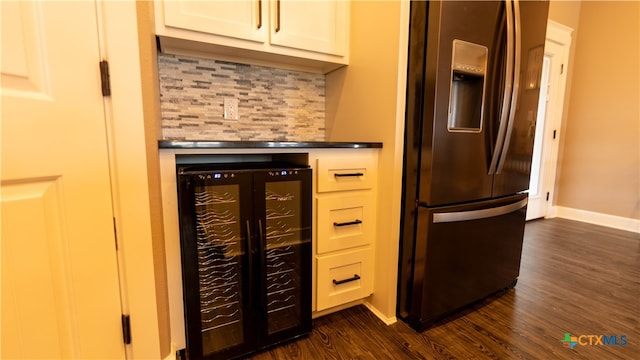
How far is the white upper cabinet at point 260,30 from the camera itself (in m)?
1.28

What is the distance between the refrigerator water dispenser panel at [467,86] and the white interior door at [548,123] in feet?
7.98

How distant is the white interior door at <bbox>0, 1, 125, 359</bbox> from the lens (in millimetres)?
761

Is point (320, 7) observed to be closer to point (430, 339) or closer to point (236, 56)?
point (236, 56)

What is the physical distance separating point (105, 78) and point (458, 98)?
55.7 inches

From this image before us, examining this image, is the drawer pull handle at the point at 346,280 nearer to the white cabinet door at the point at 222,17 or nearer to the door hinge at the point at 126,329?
the door hinge at the point at 126,329

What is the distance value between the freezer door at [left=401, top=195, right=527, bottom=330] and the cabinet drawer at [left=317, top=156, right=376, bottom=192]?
0.31 m

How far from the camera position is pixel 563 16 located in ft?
10.2

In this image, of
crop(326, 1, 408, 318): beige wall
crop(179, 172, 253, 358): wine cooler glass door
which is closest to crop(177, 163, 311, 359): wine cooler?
crop(179, 172, 253, 358): wine cooler glass door

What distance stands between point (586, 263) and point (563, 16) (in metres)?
2.72

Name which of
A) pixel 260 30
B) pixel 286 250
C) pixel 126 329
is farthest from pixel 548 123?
pixel 126 329

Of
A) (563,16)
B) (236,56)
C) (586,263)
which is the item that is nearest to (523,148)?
(586,263)

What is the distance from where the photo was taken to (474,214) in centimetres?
142

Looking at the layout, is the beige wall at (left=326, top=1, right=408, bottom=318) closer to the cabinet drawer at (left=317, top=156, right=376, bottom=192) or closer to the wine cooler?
the cabinet drawer at (left=317, top=156, right=376, bottom=192)

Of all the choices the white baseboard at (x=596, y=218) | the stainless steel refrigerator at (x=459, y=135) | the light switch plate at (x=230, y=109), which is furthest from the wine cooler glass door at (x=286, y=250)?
the white baseboard at (x=596, y=218)
